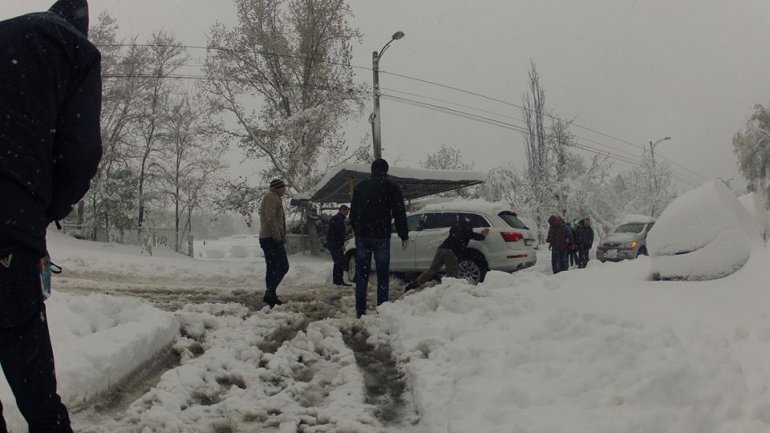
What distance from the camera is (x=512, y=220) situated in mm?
10594

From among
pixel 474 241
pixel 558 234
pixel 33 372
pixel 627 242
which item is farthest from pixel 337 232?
pixel 627 242

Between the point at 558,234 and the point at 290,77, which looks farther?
the point at 290,77

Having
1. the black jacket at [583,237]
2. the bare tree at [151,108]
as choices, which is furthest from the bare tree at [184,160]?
the black jacket at [583,237]

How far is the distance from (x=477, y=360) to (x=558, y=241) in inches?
421

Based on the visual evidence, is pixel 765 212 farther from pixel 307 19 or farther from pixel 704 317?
pixel 307 19

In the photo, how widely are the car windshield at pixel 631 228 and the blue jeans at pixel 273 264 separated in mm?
15976

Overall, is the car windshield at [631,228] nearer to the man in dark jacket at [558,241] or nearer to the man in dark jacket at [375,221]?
the man in dark jacket at [558,241]

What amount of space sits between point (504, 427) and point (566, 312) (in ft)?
5.27

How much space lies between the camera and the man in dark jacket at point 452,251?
8914mm

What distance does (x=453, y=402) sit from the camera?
294cm

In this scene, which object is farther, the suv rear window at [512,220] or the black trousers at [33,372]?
the suv rear window at [512,220]

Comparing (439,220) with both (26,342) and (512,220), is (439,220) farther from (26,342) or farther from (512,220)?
(26,342)

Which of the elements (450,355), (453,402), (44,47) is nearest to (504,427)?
(453,402)

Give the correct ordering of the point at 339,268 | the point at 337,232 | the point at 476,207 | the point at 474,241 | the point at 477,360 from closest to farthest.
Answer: the point at 477,360, the point at 474,241, the point at 476,207, the point at 339,268, the point at 337,232
